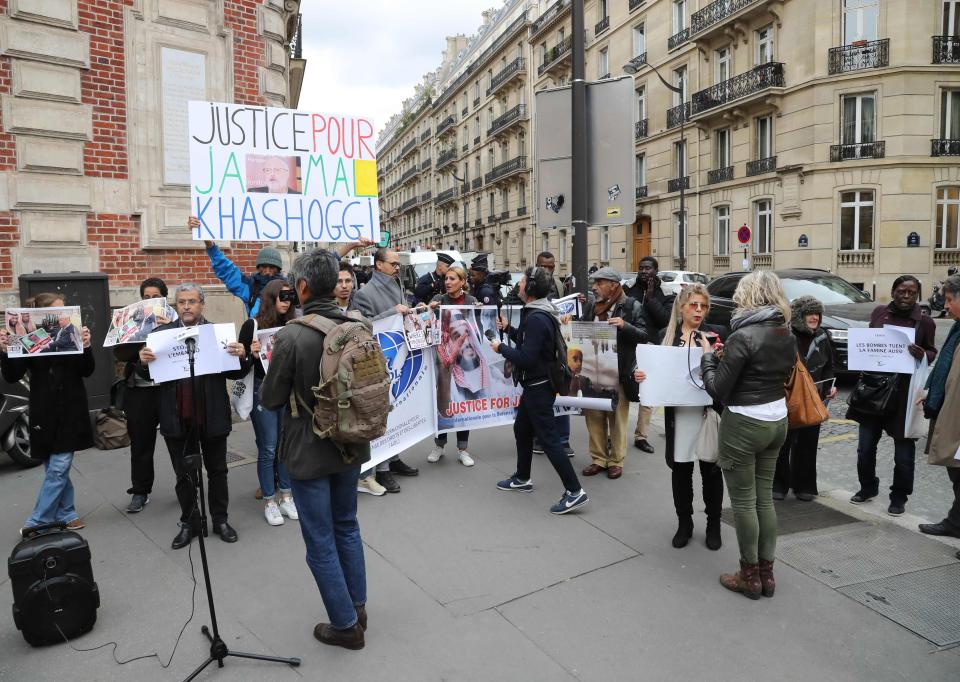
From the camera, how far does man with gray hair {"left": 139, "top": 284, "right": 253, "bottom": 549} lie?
15.2 feet

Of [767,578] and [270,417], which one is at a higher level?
[270,417]

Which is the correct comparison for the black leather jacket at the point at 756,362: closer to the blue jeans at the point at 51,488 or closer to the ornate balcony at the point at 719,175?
the blue jeans at the point at 51,488

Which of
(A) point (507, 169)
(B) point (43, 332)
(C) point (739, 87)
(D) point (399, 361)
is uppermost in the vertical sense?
(A) point (507, 169)

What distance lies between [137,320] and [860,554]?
16.2ft

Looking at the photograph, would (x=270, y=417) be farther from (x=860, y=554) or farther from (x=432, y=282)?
(x=860, y=554)

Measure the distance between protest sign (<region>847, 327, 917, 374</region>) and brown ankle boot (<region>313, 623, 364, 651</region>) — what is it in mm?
4068

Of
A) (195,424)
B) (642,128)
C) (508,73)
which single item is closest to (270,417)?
(195,424)

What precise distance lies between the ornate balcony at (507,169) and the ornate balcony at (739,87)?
19169mm

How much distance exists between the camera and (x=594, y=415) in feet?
20.3

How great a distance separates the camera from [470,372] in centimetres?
653

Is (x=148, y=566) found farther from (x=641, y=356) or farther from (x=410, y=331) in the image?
(x=641, y=356)

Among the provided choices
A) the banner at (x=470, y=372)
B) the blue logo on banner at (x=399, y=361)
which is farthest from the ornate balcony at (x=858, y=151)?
the blue logo on banner at (x=399, y=361)

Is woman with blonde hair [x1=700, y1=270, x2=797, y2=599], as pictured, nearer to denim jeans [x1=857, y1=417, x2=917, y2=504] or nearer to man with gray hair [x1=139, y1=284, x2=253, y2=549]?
denim jeans [x1=857, y1=417, x2=917, y2=504]

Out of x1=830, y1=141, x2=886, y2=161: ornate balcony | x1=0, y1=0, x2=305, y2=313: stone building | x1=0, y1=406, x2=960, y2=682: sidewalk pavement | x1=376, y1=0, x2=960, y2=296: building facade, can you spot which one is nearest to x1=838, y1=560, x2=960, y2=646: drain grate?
x1=0, y1=406, x2=960, y2=682: sidewalk pavement
